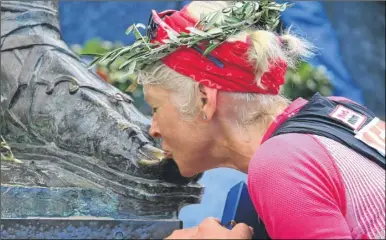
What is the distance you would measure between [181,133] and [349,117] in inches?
13.8

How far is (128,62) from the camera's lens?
4.96ft

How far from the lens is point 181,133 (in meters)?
1.49

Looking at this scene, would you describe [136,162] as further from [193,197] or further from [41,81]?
[41,81]

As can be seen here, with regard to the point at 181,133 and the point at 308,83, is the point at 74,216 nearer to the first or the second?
the point at 181,133

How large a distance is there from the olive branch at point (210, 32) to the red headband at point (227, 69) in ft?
0.05

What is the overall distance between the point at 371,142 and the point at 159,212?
760 millimetres

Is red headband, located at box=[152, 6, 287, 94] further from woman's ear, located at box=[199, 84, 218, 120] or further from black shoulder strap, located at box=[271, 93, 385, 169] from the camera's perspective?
black shoulder strap, located at box=[271, 93, 385, 169]

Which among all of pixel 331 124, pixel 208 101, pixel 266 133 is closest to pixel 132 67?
pixel 208 101

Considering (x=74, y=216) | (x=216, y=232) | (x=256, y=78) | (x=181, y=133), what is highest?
(x=256, y=78)

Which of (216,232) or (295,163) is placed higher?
(295,163)

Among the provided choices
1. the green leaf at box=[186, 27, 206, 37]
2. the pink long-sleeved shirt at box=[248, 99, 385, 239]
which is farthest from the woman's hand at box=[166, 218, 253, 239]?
the green leaf at box=[186, 27, 206, 37]

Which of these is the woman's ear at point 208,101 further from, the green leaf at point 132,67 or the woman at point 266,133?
the green leaf at point 132,67

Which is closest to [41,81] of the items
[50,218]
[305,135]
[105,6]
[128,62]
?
[50,218]

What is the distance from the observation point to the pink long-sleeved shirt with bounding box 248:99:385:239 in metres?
Answer: 1.11
